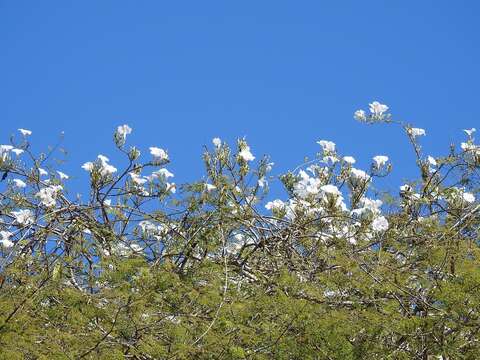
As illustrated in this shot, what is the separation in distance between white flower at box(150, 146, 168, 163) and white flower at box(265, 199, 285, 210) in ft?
2.52

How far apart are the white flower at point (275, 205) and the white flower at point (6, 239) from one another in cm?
170

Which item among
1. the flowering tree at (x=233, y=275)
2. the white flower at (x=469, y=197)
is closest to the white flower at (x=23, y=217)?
the flowering tree at (x=233, y=275)

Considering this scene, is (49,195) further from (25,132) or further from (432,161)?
(432,161)

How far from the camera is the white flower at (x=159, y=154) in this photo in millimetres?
5297

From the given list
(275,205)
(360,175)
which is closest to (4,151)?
(275,205)

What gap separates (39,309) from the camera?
4035mm

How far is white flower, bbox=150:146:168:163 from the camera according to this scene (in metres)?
5.30

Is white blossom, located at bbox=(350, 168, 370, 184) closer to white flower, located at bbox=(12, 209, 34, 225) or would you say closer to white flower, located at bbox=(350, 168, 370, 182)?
white flower, located at bbox=(350, 168, 370, 182)

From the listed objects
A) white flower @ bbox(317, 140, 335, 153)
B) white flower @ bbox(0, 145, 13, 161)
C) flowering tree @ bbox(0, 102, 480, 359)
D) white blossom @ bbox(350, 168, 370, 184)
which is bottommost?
flowering tree @ bbox(0, 102, 480, 359)

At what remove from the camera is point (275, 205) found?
5.56m

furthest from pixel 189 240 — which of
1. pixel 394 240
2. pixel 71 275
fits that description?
pixel 394 240

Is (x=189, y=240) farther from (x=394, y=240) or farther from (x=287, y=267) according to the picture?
(x=394, y=240)

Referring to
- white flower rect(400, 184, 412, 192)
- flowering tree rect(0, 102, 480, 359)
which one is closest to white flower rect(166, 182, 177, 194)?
flowering tree rect(0, 102, 480, 359)

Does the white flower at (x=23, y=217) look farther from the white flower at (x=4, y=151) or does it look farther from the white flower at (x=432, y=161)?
the white flower at (x=432, y=161)
